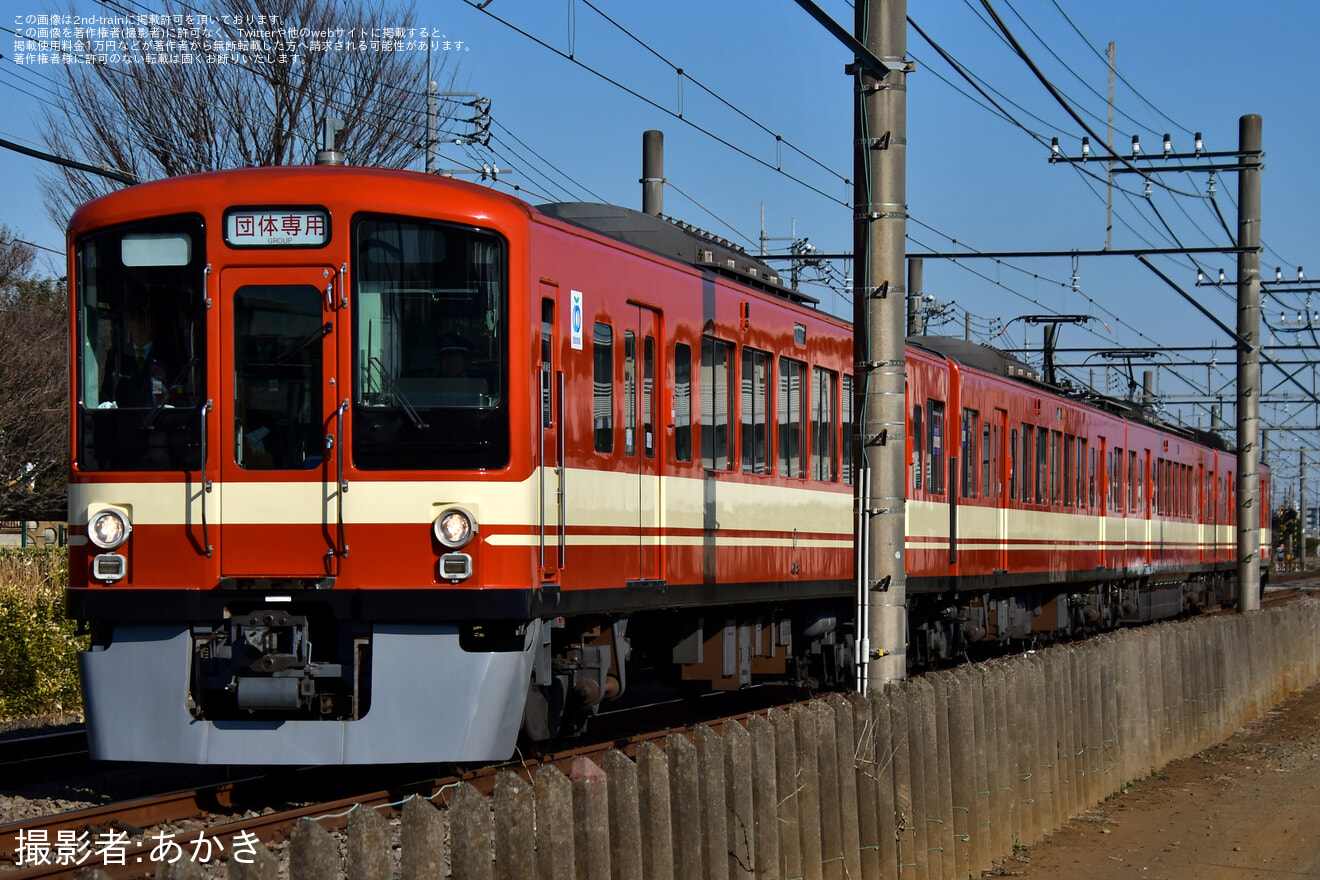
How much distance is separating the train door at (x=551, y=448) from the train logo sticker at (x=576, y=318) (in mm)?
273

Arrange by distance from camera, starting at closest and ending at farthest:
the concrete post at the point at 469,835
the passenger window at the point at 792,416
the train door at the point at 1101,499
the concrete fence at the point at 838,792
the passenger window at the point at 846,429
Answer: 1. the concrete post at the point at 469,835
2. the concrete fence at the point at 838,792
3. the passenger window at the point at 792,416
4. the passenger window at the point at 846,429
5. the train door at the point at 1101,499

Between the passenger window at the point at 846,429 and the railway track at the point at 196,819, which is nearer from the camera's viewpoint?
the railway track at the point at 196,819

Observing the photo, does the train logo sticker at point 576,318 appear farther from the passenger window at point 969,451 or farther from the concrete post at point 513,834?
the passenger window at point 969,451

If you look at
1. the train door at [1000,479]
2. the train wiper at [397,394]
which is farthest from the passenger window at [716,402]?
the train door at [1000,479]

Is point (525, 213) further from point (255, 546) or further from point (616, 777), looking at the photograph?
point (616, 777)

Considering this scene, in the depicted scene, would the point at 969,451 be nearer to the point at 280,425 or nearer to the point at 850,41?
the point at 850,41

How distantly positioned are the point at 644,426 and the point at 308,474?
102 inches

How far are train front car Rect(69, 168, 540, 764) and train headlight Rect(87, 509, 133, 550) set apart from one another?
0.04ft

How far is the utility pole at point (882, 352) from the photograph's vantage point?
9055mm

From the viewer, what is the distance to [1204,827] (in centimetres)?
1052

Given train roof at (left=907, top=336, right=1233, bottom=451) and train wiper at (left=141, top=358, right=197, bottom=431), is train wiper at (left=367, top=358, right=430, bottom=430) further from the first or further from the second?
train roof at (left=907, top=336, right=1233, bottom=451)

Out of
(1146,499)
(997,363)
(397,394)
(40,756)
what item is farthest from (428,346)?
(1146,499)

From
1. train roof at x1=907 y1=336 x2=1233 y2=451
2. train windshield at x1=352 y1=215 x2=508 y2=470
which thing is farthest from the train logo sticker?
train roof at x1=907 y1=336 x2=1233 y2=451

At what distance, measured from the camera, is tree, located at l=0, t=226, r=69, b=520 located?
3222 centimetres
